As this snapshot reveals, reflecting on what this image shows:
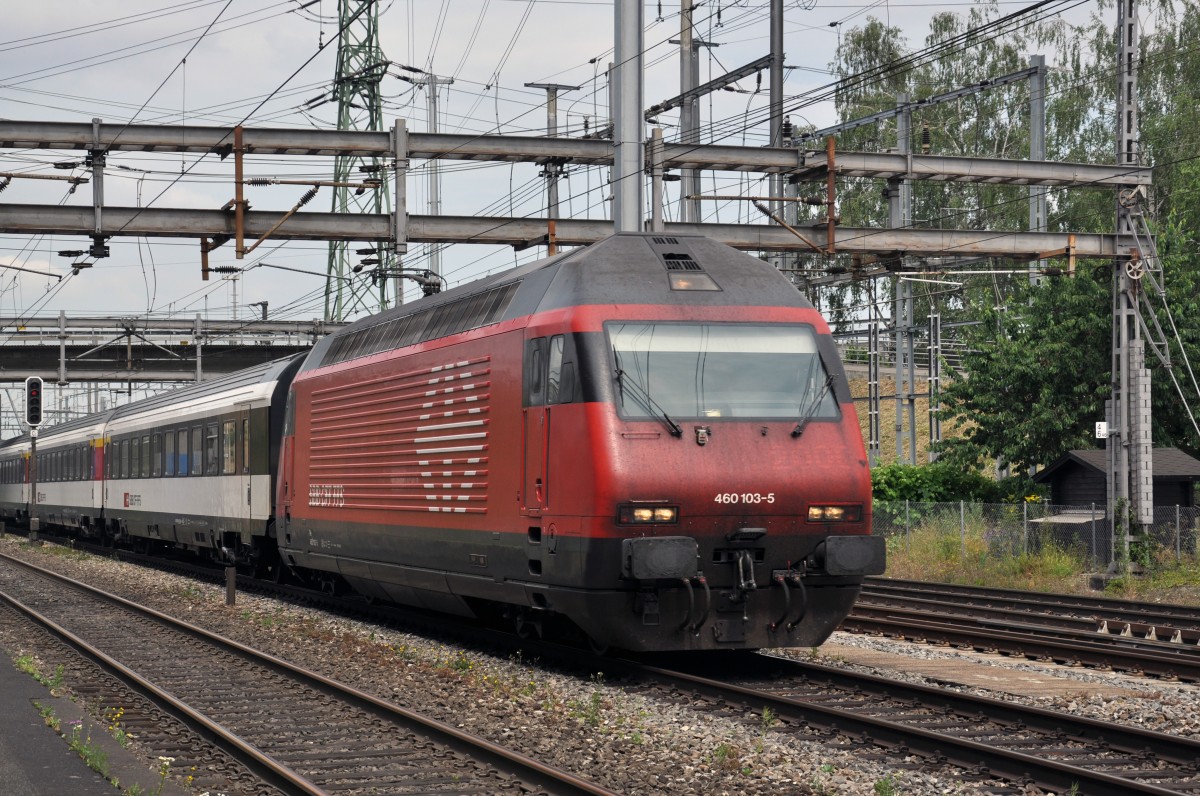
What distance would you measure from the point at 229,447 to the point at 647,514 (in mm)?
14890

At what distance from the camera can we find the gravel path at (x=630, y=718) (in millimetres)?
8703

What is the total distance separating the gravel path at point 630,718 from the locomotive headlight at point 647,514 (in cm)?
139

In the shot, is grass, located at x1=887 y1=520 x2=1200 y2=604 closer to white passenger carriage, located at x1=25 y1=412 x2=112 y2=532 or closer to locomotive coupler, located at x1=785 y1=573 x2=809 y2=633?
locomotive coupler, located at x1=785 y1=573 x2=809 y2=633

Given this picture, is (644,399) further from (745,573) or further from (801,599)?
(801,599)

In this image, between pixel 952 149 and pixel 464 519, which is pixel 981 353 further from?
pixel 952 149

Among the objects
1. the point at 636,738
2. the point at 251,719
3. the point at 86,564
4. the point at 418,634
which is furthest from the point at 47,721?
the point at 86,564

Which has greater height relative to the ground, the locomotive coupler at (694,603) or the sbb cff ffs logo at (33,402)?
the sbb cff ffs logo at (33,402)

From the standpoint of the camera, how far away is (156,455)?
104ft

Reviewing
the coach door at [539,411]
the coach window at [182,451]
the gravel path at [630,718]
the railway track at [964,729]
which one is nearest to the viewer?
the railway track at [964,729]

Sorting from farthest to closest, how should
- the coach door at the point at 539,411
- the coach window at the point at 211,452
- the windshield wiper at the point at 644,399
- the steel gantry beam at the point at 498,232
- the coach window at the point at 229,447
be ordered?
1. the coach window at the point at 211,452
2. the coach window at the point at 229,447
3. the steel gantry beam at the point at 498,232
4. the coach door at the point at 539,411
5. the windshield wiper at the point at 644,399

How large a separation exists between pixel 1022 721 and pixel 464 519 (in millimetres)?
6087

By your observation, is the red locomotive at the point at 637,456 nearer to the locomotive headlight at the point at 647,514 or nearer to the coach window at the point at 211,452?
the locomotive headlight at the point at 647,514

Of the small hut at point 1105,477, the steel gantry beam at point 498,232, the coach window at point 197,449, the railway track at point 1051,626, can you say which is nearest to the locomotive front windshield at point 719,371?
the railway track at point 1051,626

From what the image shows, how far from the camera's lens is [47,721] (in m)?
10.9
